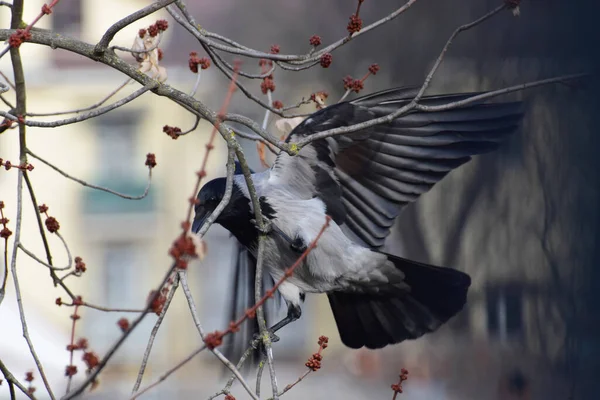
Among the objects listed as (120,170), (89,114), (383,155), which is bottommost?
(89,114)

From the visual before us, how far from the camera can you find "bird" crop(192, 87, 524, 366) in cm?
291

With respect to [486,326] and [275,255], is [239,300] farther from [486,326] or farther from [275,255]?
[486,326]

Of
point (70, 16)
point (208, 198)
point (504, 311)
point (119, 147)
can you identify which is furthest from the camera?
point (119, 147)

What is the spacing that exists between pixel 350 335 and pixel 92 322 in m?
11.1

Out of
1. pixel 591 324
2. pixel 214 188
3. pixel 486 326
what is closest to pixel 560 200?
pixel 591 324

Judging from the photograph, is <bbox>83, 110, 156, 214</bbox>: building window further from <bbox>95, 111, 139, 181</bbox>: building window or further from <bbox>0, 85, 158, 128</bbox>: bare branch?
<bbox>0, 85, 158, 128</bbox>: bare branch

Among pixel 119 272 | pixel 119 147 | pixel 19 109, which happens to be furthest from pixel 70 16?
pixel 19 109

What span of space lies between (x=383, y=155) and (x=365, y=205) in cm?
21

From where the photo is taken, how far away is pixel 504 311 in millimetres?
4289

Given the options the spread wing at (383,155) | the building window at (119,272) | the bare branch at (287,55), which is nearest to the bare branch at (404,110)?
the bare branch at (287,55)

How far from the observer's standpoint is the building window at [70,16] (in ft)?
42.9

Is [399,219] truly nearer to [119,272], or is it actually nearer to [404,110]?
[404,110]

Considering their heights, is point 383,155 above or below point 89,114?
above

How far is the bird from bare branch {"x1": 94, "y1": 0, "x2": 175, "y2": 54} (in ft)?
2.77
